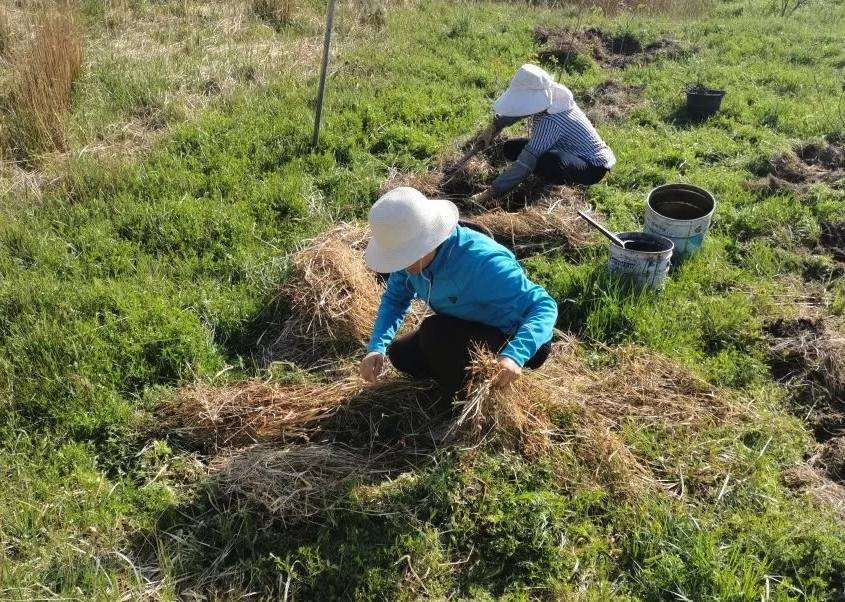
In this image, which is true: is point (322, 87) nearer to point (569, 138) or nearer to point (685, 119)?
point (569, 138)

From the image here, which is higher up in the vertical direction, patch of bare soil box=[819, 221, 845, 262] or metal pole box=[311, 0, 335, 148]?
metal pole box=[311, 0, 335, 148]

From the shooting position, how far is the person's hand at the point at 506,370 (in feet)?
9.74

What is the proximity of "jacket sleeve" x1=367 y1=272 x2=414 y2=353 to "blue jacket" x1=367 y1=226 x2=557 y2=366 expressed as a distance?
1.7 inches

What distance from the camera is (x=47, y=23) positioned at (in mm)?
7086

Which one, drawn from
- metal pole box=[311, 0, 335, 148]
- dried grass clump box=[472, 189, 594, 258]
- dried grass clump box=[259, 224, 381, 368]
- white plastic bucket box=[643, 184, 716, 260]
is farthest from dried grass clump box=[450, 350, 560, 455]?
metal pole box=[311, 0, 335, 148]

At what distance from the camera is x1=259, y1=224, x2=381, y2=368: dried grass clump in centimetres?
420

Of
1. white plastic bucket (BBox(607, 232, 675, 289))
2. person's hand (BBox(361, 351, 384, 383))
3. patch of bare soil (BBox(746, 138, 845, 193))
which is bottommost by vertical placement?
patch of bare soil (BBox(746, 138, 845, 193))

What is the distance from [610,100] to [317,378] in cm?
552

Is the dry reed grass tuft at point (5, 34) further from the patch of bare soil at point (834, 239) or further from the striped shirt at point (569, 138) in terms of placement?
the patch of bare soil at point (834, 239)

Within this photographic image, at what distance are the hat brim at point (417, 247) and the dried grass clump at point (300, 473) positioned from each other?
93cm

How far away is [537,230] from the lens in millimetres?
5238

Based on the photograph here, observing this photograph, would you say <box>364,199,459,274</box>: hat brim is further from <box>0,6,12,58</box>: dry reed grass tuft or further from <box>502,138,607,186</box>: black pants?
<box>0,6,12,58</box>: dry reed grass tuft

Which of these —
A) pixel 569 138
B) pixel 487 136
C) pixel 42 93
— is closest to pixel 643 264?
pixel 569 138

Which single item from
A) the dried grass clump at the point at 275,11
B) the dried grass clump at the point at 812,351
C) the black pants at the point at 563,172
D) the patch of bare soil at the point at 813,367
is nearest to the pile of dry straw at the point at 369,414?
the patch of bare soil at the point at 813,367
